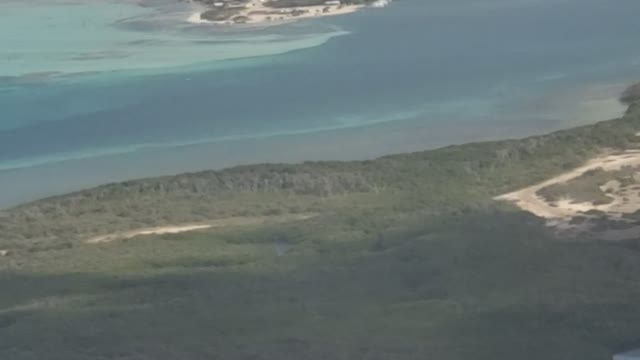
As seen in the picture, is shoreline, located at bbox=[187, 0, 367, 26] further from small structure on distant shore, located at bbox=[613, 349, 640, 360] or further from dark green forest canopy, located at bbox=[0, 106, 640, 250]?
small structure on distant shore, located at bbox=[613, 349, 640, 360]

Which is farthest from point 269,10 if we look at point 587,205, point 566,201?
point 587,205

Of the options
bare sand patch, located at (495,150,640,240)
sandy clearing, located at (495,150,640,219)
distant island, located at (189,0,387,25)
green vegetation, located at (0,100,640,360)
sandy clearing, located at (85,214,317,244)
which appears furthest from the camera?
distant island, located at (189,0,387,25)

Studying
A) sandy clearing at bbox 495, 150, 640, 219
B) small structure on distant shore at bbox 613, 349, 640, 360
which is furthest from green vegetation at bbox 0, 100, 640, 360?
sandy clearing at bbox 495, 150, 640, 219

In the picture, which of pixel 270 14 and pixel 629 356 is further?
pixel 270 14

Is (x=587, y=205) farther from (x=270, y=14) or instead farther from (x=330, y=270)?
(x=270, y=14)

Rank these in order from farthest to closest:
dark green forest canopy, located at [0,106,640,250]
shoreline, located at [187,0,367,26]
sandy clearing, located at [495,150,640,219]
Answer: shoreline, located at [187,0,367,26]
dark green forest canopy, located at [0,106,640,250]
sandy clearing, located at [495,150,640,219]
